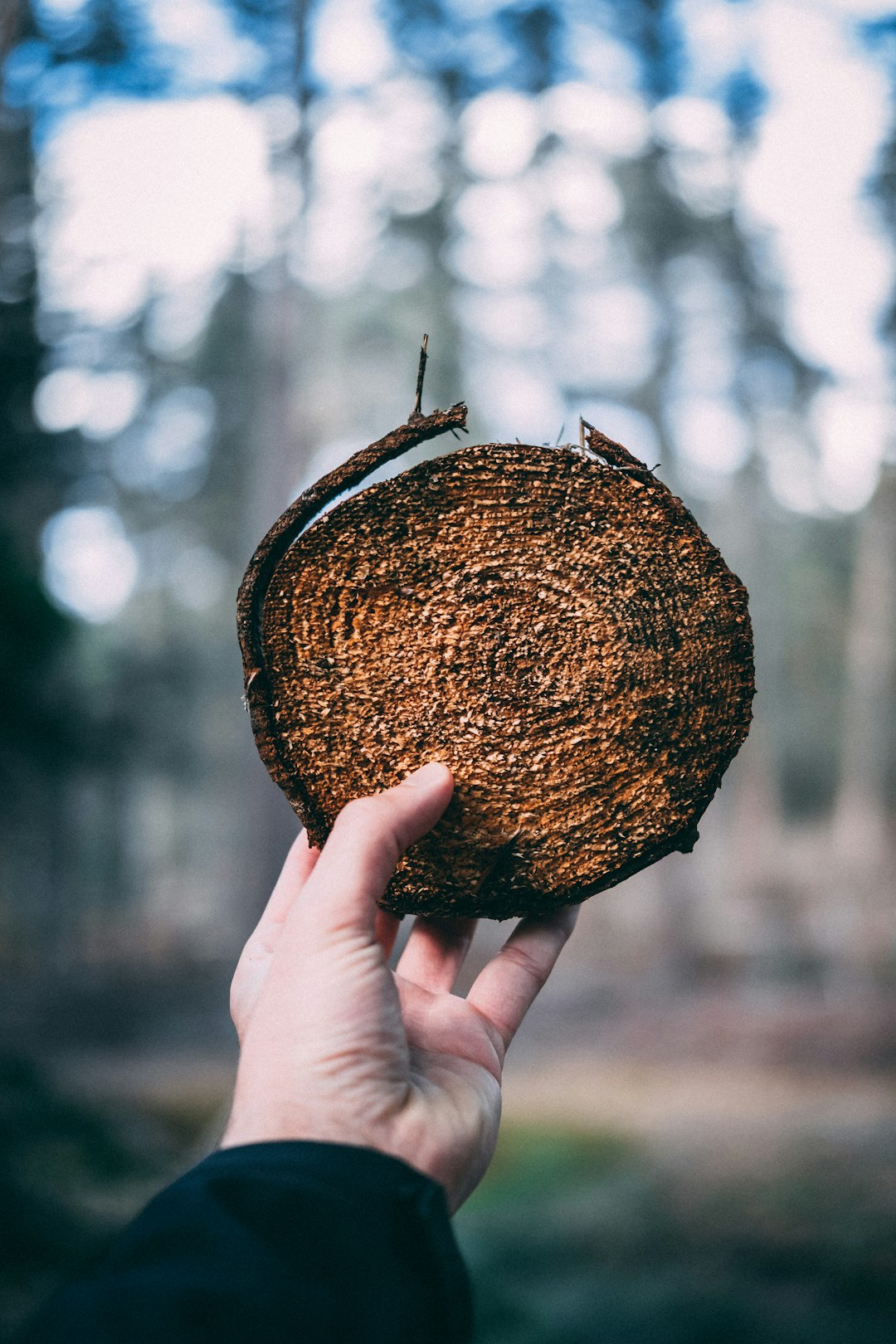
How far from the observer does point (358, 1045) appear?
128 cm

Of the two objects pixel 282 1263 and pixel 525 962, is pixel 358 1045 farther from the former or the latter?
pixel 525 962

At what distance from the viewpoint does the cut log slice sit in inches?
61.7

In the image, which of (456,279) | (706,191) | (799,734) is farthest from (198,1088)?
(799,734)

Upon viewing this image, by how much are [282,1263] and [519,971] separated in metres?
0.83

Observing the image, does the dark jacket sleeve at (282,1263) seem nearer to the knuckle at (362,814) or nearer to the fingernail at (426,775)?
the knuckle at (362,814)

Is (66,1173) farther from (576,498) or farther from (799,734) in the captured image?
(799,734)

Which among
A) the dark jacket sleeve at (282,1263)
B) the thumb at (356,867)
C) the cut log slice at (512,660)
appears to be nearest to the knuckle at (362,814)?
the thumb at (356,867)

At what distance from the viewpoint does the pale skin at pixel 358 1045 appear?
1.23m

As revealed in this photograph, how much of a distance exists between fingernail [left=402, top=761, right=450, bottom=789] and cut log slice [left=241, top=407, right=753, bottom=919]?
0.04m

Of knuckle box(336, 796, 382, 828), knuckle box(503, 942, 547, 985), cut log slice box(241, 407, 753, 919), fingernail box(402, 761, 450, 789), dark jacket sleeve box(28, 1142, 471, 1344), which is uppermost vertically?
cut log slice box(241, 407, 753, 919)

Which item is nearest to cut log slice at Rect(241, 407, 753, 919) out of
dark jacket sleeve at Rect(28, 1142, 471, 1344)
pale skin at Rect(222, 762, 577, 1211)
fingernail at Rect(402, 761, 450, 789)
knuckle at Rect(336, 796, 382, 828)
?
fingernail at Rect(402, 761, 450, 789)

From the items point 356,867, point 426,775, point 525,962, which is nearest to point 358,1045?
point 356,867

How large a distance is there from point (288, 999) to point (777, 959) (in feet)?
32.7

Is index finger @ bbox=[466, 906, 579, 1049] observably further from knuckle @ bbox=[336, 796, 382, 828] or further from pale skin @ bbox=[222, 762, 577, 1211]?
knuckle @ bbox=[336, 796, 382, 828]
